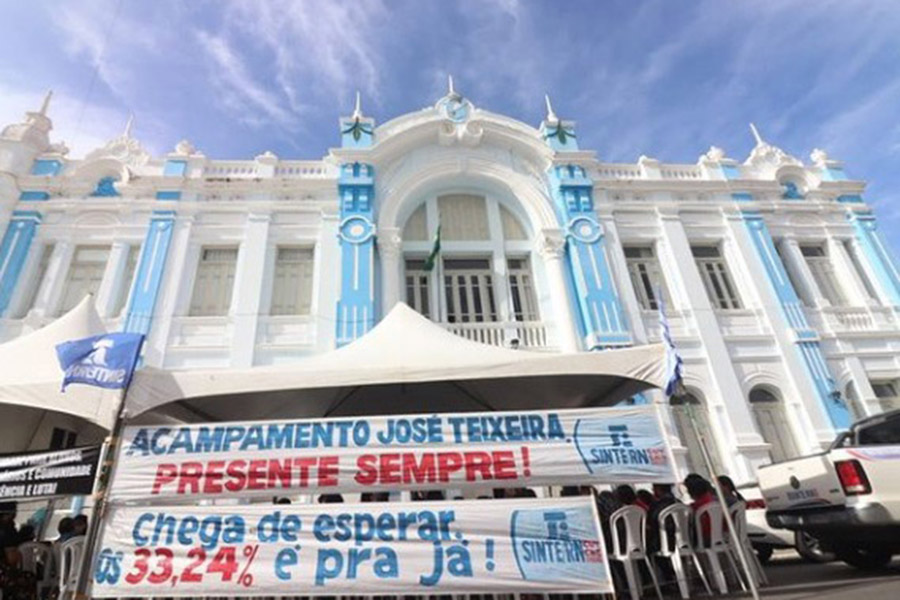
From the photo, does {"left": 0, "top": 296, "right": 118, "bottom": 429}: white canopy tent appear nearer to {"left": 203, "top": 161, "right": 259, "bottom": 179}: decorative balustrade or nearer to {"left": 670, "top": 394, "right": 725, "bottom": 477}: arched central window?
{"left": 203, "top": 161, "right": 259, "bottom": 179}: decorative balustrade

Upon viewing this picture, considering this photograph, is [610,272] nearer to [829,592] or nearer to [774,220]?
[774,220]

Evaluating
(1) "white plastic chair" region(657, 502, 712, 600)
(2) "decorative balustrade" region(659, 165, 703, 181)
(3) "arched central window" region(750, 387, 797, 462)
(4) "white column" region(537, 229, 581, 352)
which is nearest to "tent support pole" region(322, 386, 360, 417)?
(1) "white plastic chair" region(657, 502, 712, 600)

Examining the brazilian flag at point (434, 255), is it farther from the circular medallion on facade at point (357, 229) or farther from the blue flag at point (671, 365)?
the blue flag at point (671, 365)

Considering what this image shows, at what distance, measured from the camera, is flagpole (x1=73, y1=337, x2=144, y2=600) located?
13.5 feet

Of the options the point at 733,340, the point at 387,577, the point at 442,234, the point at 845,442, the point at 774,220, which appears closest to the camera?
the point at 387,577

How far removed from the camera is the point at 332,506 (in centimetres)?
453

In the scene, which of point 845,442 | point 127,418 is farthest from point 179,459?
point 845,442

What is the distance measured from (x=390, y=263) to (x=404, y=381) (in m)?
6.72

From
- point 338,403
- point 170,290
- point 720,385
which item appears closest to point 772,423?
point 720,385

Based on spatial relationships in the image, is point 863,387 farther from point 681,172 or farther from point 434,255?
point 434,255

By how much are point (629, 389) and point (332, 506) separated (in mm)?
4248

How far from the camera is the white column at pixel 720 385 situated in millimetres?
10469

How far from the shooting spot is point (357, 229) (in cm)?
1198

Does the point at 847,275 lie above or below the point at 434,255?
Result: below
